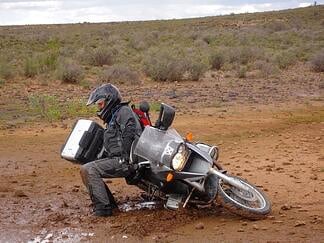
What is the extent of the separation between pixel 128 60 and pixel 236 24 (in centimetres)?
4118

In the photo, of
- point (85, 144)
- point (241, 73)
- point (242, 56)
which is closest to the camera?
point (85, 144)

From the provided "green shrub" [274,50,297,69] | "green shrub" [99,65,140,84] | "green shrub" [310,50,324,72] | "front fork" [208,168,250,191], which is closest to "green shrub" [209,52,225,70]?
"green shrub" [274,50,297,69]

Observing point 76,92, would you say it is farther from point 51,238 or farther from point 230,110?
point 51,238

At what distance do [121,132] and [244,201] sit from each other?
1.37m

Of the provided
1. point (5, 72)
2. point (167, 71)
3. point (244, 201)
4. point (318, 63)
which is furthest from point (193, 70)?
point (244, 201)

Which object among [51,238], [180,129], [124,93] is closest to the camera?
[51,238]

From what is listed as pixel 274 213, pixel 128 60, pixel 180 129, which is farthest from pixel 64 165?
pixel 128 60

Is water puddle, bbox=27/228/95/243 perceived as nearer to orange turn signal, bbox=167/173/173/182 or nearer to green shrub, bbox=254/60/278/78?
orange turn signal, bbox=167/173/173/182

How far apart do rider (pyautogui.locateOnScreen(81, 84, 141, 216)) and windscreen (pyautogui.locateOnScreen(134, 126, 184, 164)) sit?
0.78 feet

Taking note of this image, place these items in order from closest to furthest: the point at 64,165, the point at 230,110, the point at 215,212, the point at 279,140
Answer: the point at 215,212 → the point at 64,165 → the point at 279,140 → the point at 230,110

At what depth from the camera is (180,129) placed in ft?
39.1

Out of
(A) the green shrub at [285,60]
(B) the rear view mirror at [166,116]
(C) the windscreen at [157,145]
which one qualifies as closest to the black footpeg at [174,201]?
(C) the windscreen at [157,145]

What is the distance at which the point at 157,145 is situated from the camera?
6137 mm

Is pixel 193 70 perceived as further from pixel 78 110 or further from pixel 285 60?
pixel 78 110
